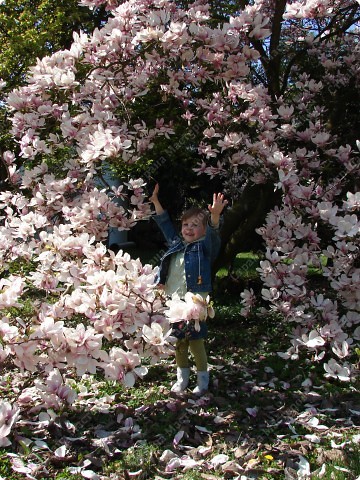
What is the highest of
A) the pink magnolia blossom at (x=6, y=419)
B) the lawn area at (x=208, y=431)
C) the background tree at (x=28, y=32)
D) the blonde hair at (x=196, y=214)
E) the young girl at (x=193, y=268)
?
the background tree at (x=28, y=32)

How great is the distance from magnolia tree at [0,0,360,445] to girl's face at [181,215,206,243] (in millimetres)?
454

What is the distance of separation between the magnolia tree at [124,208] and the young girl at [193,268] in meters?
0.41

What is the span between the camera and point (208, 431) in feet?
8.96

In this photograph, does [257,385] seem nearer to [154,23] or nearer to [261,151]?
[261,151]

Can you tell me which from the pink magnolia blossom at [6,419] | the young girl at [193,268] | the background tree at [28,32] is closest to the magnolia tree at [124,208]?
the pink magnolia blossom at [6,419]

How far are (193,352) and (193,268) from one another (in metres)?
0.53

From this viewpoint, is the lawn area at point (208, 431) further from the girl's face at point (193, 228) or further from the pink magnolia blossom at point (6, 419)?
the girl's face at point (193, 228)

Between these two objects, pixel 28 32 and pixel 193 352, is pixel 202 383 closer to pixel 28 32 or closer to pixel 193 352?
pixel 193 352

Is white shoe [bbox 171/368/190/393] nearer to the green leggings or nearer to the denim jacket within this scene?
the green leggings

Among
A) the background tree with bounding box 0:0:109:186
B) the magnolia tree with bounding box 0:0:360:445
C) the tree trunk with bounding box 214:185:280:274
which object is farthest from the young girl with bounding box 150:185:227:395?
the background tree with bounding box 0:0:109:186

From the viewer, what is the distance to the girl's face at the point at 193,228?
10.4ft

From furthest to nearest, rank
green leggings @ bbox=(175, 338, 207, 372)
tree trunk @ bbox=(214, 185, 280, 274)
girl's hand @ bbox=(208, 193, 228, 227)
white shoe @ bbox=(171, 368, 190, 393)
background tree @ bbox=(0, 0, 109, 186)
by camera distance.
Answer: background tree @ bbox=(0, 0, 109, 186) → tree trunk @ bbox=(214, 185, 280, 274) → white shoe @ bbox=(171, 368, 190, 393) → green leggings @ bbox=(175, 338, 207, 372) → girl's hand @ bbox=(208, 193, 228, 227)

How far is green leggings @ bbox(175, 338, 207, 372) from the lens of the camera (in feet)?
10.3

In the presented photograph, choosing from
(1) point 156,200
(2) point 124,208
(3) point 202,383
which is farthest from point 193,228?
Answer: (3) point 202,383
